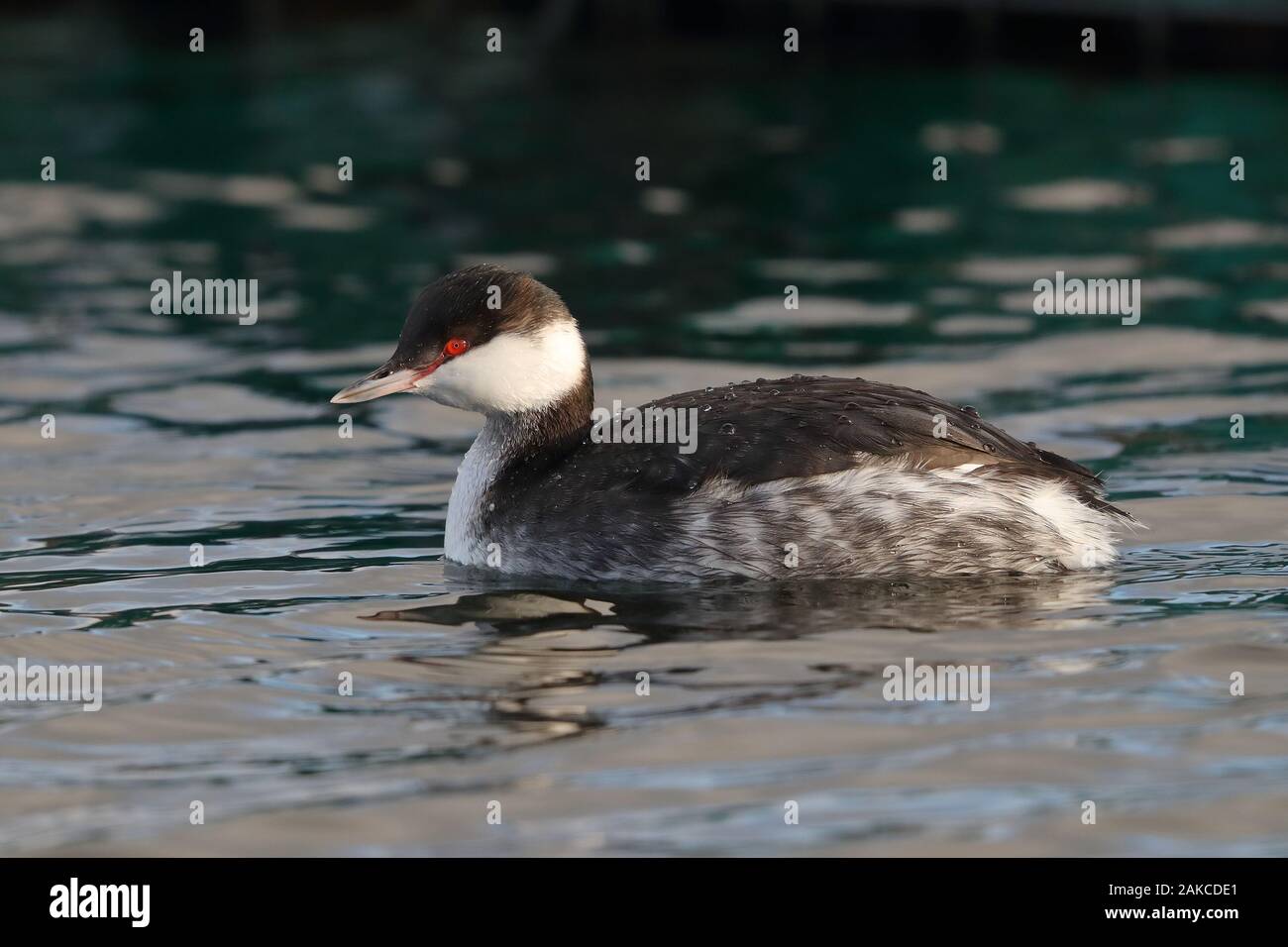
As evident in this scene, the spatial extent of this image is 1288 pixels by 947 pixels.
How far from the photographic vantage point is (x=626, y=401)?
12.2 metres

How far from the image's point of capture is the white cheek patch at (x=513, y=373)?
340 inches

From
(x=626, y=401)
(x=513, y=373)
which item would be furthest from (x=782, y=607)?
(x=626, y=401)

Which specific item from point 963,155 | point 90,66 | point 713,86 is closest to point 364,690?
point 963,155

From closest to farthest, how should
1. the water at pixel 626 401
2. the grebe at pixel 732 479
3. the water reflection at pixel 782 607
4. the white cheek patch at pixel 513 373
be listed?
the water at pixel 626 401 → the water reflection at pixel 782 607 → the grebe at pixel 732 479 → the white cheek patch at pixel 513 373

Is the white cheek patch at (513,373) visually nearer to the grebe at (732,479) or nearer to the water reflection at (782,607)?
the grebe at (732,479)

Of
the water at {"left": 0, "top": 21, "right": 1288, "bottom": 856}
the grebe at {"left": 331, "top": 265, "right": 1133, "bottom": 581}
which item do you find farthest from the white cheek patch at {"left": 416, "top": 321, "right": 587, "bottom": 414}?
the water at {"left": 0, "top": 21, "right": 1288, "bottom": 856}

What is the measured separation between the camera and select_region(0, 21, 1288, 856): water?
6.29 meters

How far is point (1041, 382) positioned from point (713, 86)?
13.0 metres

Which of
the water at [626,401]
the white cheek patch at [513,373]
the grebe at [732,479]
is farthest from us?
the white cheek patch at [513,373]

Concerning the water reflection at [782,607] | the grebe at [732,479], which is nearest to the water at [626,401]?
the water reflection at [782,607]

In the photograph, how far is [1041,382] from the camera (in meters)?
12.7

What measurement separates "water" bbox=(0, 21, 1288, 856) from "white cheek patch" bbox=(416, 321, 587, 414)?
74 centimetres

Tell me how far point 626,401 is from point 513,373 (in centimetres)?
353

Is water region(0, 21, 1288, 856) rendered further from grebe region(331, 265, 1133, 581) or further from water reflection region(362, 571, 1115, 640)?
grebe region(331, 265, 1133, 581)
